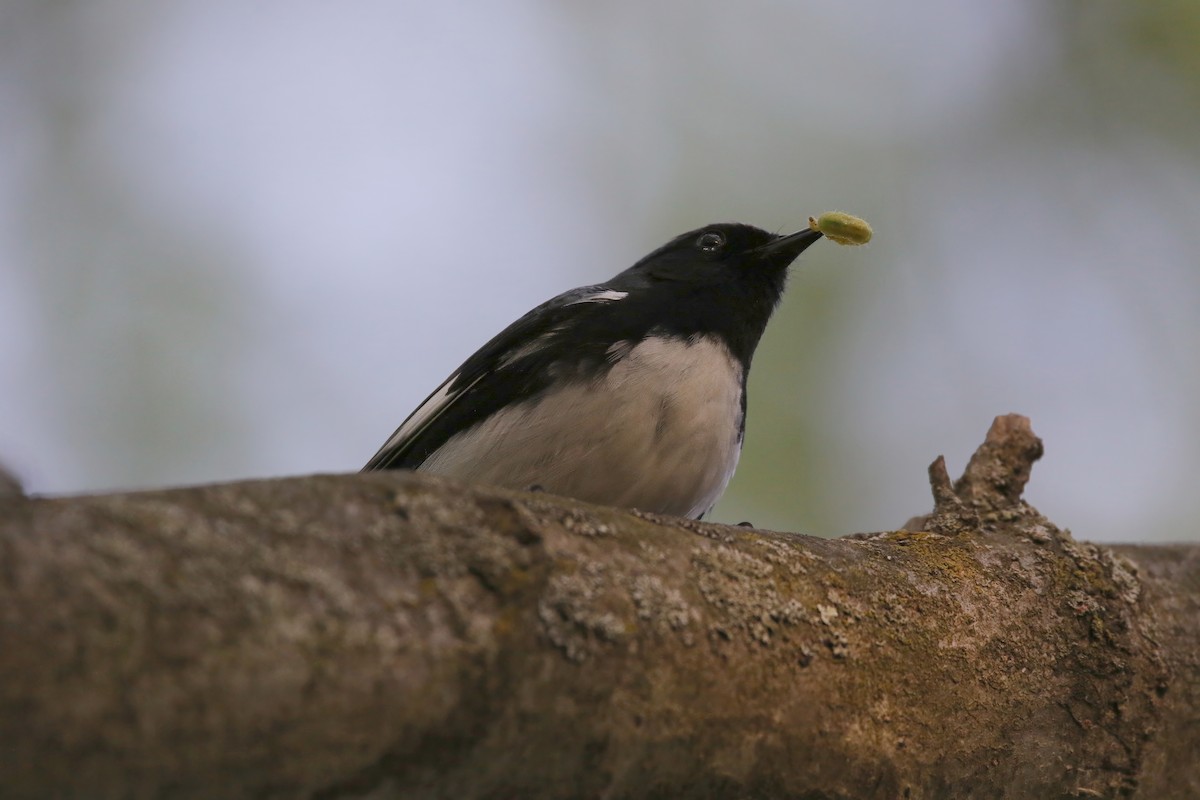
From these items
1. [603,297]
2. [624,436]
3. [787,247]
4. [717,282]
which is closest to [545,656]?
[624,436]

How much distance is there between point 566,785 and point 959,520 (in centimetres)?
159

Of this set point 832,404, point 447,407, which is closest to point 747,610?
point 447,407

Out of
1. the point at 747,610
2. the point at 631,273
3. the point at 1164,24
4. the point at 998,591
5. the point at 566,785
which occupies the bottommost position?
the point at 566,785

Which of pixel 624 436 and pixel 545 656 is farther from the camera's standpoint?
pixel 624 436

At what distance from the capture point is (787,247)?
443 centimetres

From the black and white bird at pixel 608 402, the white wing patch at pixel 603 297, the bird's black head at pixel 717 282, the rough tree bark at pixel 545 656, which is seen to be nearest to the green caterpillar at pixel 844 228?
the bird's black head at pixel 717 282

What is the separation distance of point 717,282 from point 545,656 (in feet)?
8.81

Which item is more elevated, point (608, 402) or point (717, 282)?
point (717, 282)

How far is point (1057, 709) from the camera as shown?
2615 mm

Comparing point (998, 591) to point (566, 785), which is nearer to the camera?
point (566, 785)

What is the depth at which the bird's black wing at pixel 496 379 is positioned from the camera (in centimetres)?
378

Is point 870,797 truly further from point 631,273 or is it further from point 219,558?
point 631,273

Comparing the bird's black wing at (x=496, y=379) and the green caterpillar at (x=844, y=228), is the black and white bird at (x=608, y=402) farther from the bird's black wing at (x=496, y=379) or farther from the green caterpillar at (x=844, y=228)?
the green caterpillar at (x=844, y=228)

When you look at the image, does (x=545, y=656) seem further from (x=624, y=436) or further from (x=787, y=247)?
(x=787, y=247)
